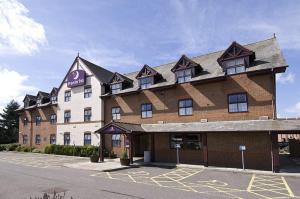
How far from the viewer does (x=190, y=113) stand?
25.3 m

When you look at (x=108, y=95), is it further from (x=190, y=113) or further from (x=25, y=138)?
(x=25, y=138)

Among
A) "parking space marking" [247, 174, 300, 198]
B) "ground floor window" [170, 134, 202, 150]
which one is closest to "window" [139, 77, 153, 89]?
"ground floor window" [170, 134, 202, 150]

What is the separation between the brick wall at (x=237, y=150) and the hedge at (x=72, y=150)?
44.8 feet

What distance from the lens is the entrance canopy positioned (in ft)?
62.0

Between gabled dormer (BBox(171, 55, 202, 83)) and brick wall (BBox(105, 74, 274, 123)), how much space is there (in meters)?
0.70

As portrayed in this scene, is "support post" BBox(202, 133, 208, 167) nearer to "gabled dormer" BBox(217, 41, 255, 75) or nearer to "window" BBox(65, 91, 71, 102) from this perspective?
"gabled dormer" BBox(217, 41, 255, 75)

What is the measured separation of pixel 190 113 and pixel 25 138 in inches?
1224

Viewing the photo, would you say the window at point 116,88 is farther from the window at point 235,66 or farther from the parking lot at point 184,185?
the parking lot at point 184,185

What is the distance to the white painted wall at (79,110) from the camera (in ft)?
108

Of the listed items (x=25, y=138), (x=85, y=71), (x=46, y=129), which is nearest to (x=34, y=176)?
(x=85, y=71)

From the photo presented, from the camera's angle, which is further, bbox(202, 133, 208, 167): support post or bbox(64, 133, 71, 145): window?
bbox(64, 133, 71, 145): window

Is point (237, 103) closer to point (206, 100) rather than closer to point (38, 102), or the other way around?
point (206, 100)

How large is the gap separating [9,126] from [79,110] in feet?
109

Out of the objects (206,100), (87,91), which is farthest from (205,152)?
(87,91)
